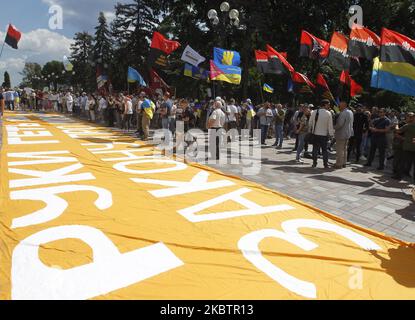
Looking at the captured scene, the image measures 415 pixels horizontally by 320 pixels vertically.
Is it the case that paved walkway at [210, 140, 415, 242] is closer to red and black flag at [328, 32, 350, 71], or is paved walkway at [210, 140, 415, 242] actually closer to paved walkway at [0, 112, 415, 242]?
paved walkway at [0, 112, 415, 242]

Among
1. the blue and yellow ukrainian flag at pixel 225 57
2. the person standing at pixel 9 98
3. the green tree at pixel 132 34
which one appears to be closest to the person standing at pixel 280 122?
the blue and yellow ukrainian flag at pixel 225 57

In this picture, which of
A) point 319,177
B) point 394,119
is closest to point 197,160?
point 319,177

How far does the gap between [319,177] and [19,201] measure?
277 inches

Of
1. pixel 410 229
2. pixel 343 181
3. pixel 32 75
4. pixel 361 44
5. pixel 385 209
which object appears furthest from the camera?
pixel 32 75

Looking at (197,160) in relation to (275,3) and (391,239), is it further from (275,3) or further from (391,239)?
(275,3)

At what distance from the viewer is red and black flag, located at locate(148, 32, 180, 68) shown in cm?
1534

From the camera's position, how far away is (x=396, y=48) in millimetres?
8508

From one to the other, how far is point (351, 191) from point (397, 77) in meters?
3.54

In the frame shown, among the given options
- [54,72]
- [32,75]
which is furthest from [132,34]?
[32,75]

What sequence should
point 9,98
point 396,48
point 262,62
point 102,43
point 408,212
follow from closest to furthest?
1. point 408,212
2. point 396,48
3. point 262,62
4. point 9,98
5. point 102,43

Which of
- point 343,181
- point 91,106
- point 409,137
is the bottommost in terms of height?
point 343,181

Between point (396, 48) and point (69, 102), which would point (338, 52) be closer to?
point (396, 48)

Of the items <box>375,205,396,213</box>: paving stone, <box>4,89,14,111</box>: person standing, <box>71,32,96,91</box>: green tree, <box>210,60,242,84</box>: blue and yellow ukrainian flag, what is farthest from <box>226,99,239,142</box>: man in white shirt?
<box>71,32,96,91</box>: green tree

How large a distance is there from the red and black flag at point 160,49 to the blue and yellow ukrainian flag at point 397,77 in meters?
9.70
